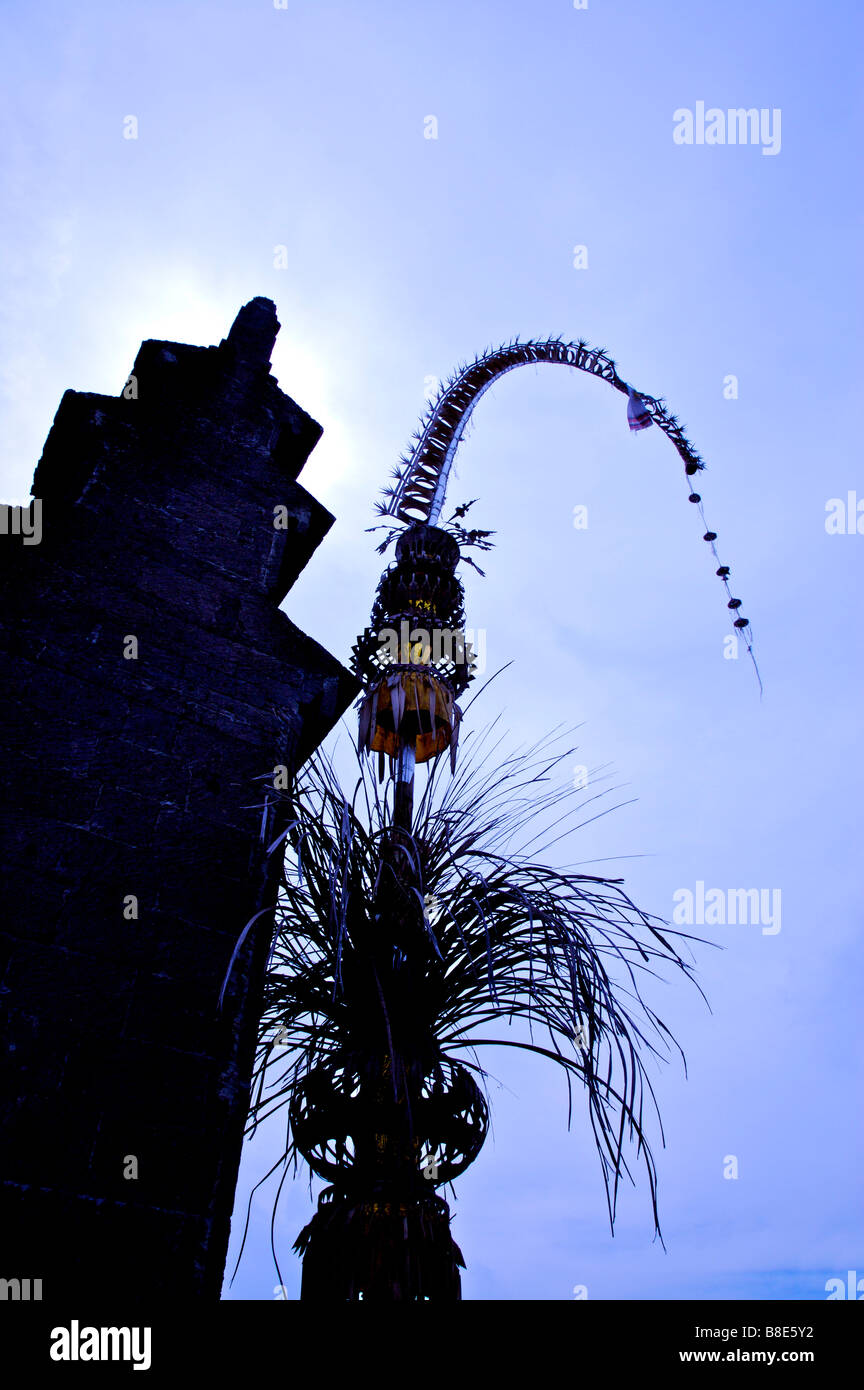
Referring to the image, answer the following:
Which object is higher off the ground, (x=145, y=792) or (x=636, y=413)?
(x=636, y=413)

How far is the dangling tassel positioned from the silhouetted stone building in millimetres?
3395

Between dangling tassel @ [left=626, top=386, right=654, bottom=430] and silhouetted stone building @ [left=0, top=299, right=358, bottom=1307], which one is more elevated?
dangling tassel @ [left=626, top=386, right=654, bottom=430]

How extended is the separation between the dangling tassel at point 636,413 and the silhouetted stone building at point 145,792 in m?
3.39

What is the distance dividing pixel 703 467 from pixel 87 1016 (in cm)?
532

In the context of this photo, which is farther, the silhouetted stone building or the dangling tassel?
the dangling tassel

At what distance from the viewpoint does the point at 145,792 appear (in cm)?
294

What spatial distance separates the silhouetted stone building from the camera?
7.73 feet

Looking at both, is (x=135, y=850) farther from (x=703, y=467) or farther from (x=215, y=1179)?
(x=703, y=467)

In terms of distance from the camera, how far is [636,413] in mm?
6656

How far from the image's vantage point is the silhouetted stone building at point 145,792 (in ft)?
7.73

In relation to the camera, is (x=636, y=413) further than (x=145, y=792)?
Yes

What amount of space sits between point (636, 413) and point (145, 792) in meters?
4.96
